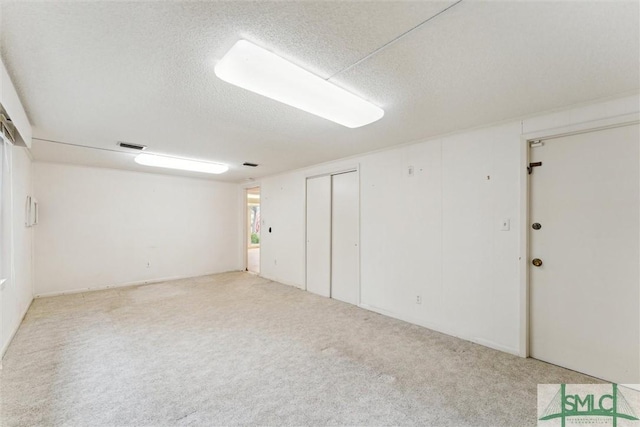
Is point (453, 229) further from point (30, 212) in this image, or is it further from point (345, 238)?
point (30, 212)

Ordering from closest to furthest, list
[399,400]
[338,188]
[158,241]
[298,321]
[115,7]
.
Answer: [115,7] < [399,400] < [298,321] < [338,188] < [158,241]

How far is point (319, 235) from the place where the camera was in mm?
4879

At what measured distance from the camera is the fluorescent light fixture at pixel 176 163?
424cm

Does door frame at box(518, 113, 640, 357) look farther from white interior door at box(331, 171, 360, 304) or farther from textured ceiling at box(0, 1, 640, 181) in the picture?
white interior door at box(331, 171, 360, 304)

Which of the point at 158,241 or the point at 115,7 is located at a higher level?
the point at 115,7

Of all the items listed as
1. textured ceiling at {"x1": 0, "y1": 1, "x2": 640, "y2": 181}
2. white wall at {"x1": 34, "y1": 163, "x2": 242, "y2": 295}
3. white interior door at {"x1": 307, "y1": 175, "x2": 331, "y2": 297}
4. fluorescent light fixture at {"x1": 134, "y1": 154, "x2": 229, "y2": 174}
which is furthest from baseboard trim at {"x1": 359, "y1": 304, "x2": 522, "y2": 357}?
white wall at {"x1": 34, "y1": 163, "x2": 242, "y2": 295}

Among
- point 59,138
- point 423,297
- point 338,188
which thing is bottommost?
point 423,297

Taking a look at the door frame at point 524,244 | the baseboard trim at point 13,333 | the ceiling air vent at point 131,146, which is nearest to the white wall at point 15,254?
the baseboard trim at point 13,333

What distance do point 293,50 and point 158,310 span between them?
12.9 feet

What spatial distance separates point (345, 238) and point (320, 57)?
3157 mm

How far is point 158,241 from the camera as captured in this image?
227 inches

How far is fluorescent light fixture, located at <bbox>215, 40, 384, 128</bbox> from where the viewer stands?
1.58 metres

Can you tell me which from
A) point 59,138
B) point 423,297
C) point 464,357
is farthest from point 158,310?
point 464,357

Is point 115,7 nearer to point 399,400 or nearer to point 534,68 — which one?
point 534,68
